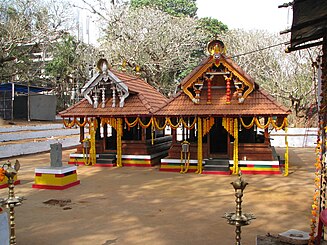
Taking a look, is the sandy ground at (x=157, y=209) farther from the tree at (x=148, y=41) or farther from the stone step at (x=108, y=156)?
the tree at (x=148, y=41)

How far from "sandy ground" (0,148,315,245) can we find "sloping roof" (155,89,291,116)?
95.6 inches

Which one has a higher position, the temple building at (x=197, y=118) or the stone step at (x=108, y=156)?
the temple building at (x=197, y=118)

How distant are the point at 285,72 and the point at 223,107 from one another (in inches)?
621

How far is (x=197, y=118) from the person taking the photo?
13781 millimetres

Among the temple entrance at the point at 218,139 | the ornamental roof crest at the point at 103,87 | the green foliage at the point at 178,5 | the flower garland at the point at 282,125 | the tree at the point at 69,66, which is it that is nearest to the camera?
the flower garland at the point at 282,125

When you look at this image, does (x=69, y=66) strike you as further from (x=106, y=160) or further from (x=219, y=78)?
(x=219, y=78)

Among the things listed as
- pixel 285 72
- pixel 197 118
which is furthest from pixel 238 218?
pixel 285 72

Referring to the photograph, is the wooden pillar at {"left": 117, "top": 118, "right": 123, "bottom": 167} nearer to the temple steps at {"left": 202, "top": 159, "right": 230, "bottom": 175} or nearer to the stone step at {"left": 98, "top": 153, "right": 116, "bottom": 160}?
the stone step at {"left": 98, "top": 153, "right": 116, "bottom": 160}

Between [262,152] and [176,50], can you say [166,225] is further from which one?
[176,50]

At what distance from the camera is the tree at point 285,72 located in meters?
24.9

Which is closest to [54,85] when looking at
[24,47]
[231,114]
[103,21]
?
[24,47]

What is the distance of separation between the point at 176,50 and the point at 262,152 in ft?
58.5

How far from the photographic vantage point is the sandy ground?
6.56 metres

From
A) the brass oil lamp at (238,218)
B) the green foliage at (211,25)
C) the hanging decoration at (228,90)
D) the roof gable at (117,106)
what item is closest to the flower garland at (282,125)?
the hanging decoration at (228,90)
